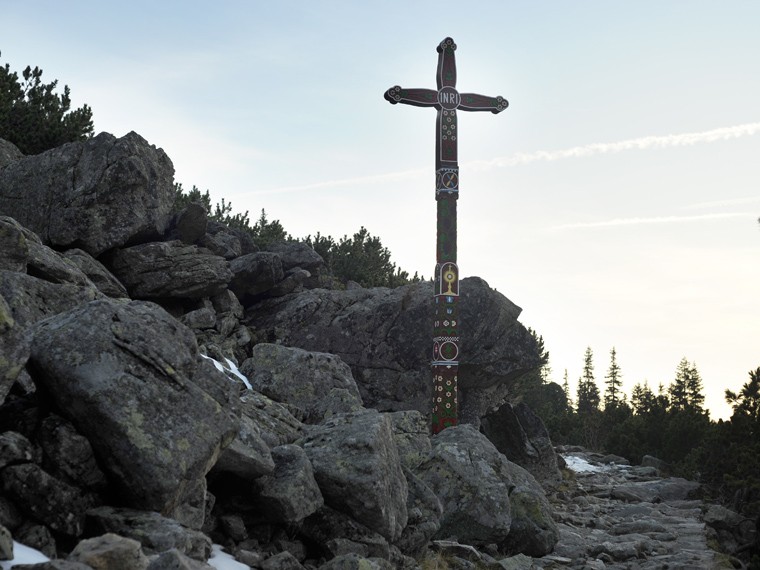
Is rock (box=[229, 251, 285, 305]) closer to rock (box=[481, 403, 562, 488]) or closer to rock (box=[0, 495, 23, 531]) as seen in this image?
rock (box=[481, 403, 562, 488])

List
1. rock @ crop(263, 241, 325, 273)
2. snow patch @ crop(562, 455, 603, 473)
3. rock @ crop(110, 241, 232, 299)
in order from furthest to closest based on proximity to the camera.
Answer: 1. snow patch @ crop(562, 455, 603, 473)
2. rock @ crop(263, 241, 325, 273)
3. rock @ crop(110, 241, 232, 299)

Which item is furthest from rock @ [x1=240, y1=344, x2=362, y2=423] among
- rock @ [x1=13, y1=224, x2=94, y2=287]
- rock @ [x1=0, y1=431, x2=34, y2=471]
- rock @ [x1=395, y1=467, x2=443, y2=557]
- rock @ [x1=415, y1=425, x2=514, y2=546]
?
rock @ [x1=0, y1=431, x2=34, y2=471]

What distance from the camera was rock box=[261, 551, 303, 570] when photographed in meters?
9.76

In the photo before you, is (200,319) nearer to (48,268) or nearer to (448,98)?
(48,268)

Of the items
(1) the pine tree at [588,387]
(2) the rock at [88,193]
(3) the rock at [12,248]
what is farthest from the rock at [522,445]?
(1) the pine tree at [588,387]

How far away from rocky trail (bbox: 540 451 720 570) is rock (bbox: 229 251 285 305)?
13.5 meters

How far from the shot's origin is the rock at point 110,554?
257 inches

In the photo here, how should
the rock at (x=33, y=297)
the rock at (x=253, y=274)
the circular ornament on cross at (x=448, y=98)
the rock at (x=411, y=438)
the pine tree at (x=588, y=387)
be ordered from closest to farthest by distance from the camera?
1. the rock at (x=33, y=297)
2. the rock at (x=411, y=438)
3. the circular ornament on cross at (x=448, y=98)
4. the rock at (x=253, y=274)
5. the pine tree at (x=588, y=387)

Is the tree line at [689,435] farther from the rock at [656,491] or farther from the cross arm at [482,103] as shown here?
the cross arm at [482,103]

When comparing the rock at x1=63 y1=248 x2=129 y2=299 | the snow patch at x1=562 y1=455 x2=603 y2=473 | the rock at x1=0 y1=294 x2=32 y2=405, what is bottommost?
the snow patch at x1=562 y1=455 x2=603 y2=473

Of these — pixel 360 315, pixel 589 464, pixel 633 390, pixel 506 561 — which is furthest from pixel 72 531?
pixel 633 390

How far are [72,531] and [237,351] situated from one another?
1679 cm

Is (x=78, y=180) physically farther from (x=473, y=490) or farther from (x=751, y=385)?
(x=751, y=385)

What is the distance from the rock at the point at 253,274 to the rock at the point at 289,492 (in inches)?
677
